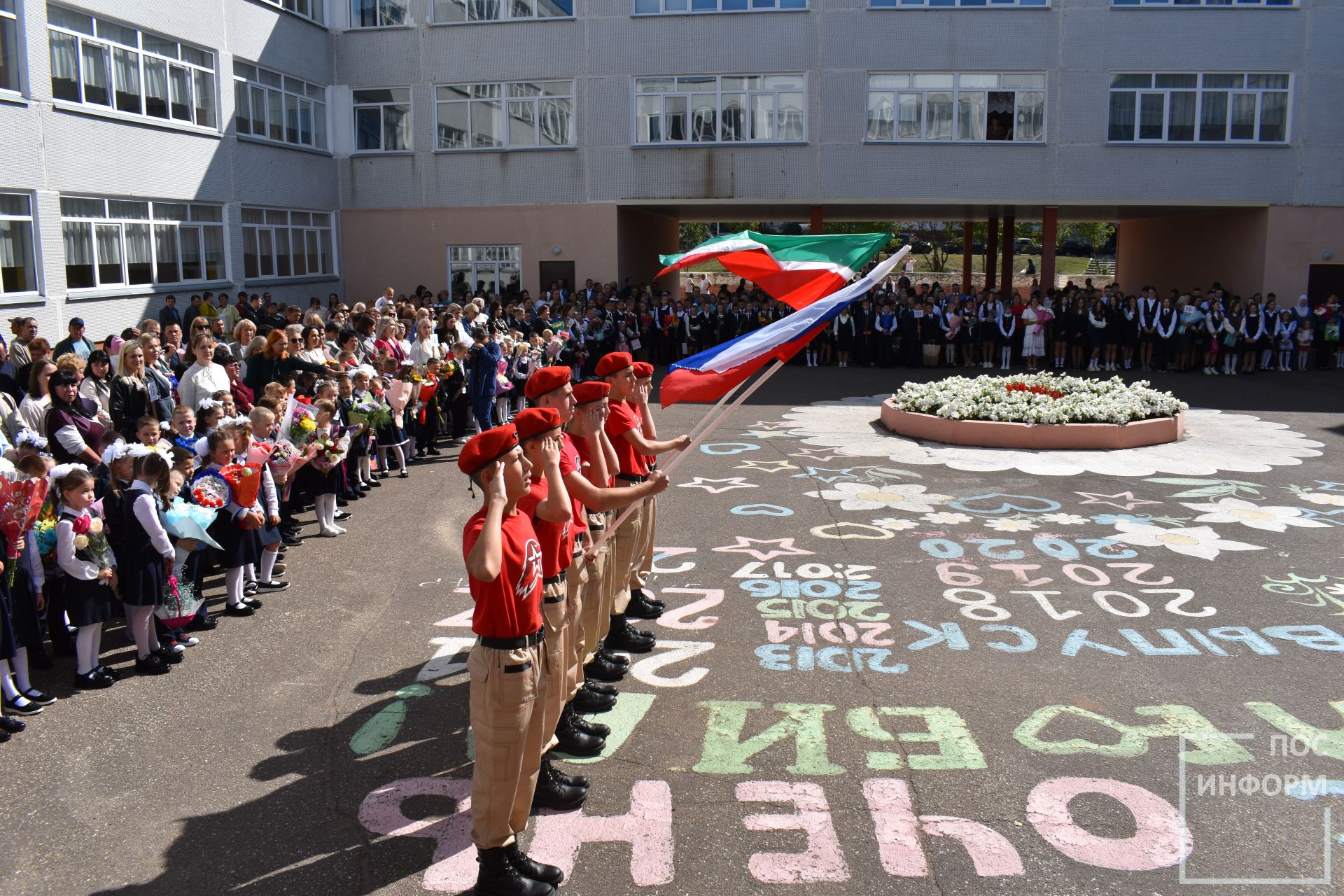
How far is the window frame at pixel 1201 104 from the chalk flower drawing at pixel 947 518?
1820 centimetres

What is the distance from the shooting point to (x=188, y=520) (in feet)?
23.1

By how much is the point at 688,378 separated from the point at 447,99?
883 inches

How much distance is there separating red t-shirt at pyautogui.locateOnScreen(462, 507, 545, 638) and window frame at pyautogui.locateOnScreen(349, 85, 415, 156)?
2494 cm

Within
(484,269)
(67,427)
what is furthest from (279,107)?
(67,427)

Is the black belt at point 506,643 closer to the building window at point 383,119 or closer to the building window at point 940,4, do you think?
the building window at point 940,4

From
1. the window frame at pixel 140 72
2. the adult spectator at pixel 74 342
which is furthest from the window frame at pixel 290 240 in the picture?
the adult spectator at pixel 74 342

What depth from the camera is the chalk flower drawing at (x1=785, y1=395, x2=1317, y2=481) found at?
1267cm

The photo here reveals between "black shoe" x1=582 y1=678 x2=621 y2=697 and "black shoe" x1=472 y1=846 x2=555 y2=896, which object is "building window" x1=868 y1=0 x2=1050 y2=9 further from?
Result: "black shoe" x1=472 y1=846 x2=555 y2=896

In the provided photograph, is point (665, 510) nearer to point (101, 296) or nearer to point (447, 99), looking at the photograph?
point (101, 296)

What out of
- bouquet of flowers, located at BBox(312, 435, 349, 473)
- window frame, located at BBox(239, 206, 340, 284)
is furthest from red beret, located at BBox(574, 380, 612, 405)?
window frame, located at BBox(239, 206, 340, 284)

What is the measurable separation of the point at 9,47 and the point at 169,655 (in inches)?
563

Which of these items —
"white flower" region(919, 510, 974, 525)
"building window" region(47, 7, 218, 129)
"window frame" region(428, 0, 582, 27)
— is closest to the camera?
"white flower" region(919, 510, 974, 525)

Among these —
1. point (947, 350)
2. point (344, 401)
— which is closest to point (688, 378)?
point (344, 401)

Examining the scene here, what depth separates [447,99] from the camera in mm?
27094
